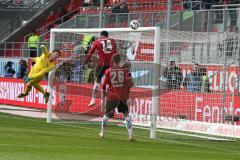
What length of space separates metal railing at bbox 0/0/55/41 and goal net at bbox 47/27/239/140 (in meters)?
21.2

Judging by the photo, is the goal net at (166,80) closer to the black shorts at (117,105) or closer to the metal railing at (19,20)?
the black shorts at (117,105)

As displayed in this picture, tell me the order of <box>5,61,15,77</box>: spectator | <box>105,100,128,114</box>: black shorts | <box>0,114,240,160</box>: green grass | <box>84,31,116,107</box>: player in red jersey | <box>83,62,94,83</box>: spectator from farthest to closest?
<box>5,61,15,77</box>: spectator → <box>83,62,94,83</box>: spectator → <box>84,31,116,107</box>: player in red jersey → <box>105,100,128,114</box>: black shorts → <box>0,114,240,160</box>: green grass

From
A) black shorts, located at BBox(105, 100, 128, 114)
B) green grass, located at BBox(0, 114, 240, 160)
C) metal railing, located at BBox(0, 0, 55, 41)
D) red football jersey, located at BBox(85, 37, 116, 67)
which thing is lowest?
green grass, located at BBox(0, 114, 240, 160)

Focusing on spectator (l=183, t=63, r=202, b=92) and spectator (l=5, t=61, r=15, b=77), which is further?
spectator (l=5, t=61, r=15, b=77)

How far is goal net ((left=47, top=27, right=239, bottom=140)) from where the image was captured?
22.4 meters

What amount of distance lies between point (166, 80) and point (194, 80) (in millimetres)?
910

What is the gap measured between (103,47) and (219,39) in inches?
132

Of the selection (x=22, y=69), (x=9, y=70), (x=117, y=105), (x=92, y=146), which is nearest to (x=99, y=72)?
(x=117, y=105)

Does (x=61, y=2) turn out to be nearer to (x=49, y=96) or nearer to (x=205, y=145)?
(x=49, y=96)

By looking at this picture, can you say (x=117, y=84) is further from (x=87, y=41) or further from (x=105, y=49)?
(x=87, y=41)

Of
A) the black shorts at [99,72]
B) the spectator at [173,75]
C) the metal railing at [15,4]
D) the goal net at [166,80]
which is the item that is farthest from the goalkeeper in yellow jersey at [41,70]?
the metal railing at [15,4]

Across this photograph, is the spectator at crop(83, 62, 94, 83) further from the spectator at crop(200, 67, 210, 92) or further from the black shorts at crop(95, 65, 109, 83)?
the spectator at crop(200, 67, 210, 92)

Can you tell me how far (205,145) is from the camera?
2002cm

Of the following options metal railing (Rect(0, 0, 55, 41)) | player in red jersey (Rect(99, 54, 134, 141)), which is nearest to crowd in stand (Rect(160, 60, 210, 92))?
player in red jersey (Rect(99, 54, 134, 141))
